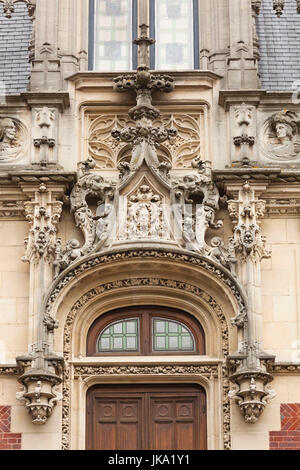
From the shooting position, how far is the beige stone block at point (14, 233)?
2066 centimetres

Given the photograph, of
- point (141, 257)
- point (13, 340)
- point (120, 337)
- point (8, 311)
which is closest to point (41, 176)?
point (141, 257)

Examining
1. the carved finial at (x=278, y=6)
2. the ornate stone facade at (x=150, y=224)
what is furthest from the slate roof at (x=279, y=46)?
the ornate stone facade at (x=150, y=224)

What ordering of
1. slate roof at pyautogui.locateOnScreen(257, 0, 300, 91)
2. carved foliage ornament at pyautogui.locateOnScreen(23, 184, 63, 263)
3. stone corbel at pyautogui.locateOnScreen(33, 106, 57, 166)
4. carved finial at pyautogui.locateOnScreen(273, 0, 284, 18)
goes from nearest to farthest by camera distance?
carved foliage ornament at pyautogui.locateOnScreen(23, 184, 63, 263), stone corbel at pyautogui.locateOnScreen(33, 106, 57, 166), slate roof at pyautogui.locateOnScreen(257, 0, 300, 91), carved finial at pyautogui.locateOnScreen(273, 0, 284, 18)

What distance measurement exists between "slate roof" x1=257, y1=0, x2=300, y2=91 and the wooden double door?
5.53 m

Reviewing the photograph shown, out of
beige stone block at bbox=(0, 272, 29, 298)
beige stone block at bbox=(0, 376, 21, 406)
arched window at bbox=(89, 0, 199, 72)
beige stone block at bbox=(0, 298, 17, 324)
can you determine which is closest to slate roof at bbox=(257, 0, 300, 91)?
arched window at bbox=(89, 0, 199, 72)

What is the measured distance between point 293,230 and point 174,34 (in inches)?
164

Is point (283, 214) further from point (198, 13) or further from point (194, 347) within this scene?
point (198, 13)

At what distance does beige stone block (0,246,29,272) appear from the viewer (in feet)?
67.2

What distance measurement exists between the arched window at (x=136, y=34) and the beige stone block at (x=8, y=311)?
14.2ft

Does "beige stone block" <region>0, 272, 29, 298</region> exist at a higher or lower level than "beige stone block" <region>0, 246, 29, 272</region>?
lower

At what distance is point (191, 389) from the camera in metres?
20.1

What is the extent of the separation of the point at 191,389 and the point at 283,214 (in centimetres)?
305

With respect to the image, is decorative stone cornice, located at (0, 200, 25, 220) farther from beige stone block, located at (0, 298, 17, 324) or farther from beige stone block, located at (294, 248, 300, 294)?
beige stone block, located at (294, 248, 300, 294)
